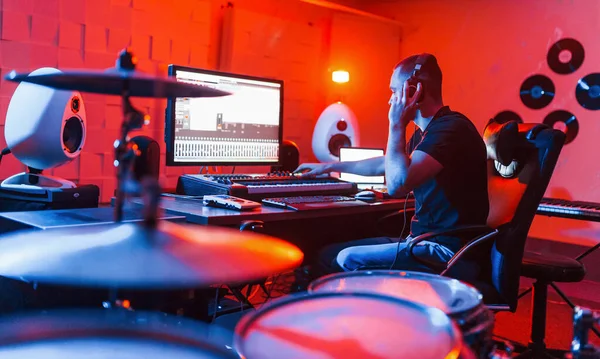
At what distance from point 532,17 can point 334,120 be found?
7.11ft

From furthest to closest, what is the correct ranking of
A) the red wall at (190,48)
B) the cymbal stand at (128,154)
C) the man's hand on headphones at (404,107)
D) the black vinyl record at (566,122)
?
the black vinyl record at (566,122), the red wall at (190,48), the man's hand on headphones at (404,107), the cymbal stand at (128,154)

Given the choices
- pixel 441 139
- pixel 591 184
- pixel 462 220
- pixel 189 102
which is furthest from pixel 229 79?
pixel 591 184

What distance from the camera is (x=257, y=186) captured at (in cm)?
236

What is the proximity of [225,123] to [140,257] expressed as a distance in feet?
5.98

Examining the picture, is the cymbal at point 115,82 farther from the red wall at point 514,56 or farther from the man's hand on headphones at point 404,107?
the red wall at point 514,56

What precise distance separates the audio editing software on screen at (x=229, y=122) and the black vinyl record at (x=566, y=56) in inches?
125

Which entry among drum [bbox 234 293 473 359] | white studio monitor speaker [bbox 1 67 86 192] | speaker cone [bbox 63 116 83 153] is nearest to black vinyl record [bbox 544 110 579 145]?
speaker cone [bbox 63 116 83 153]

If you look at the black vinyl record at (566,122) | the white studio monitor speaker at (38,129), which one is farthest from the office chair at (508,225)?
the black vinyl record at (566,122)

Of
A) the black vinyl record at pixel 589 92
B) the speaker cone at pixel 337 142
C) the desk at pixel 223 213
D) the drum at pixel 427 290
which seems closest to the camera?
the drum at pixel 427 290

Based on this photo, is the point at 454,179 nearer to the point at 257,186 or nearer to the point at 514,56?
the point at 257,186

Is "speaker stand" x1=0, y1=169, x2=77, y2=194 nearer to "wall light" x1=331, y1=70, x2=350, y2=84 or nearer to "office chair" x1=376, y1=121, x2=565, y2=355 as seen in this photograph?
"office chair" x1=376, y1=121, x2=565, y2=355

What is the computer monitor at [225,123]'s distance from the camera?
2.40 metres

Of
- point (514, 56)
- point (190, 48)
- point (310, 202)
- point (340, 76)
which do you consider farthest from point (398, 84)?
point (514, 56)

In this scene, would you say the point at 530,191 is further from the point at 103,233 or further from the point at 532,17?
the point at 532,17
